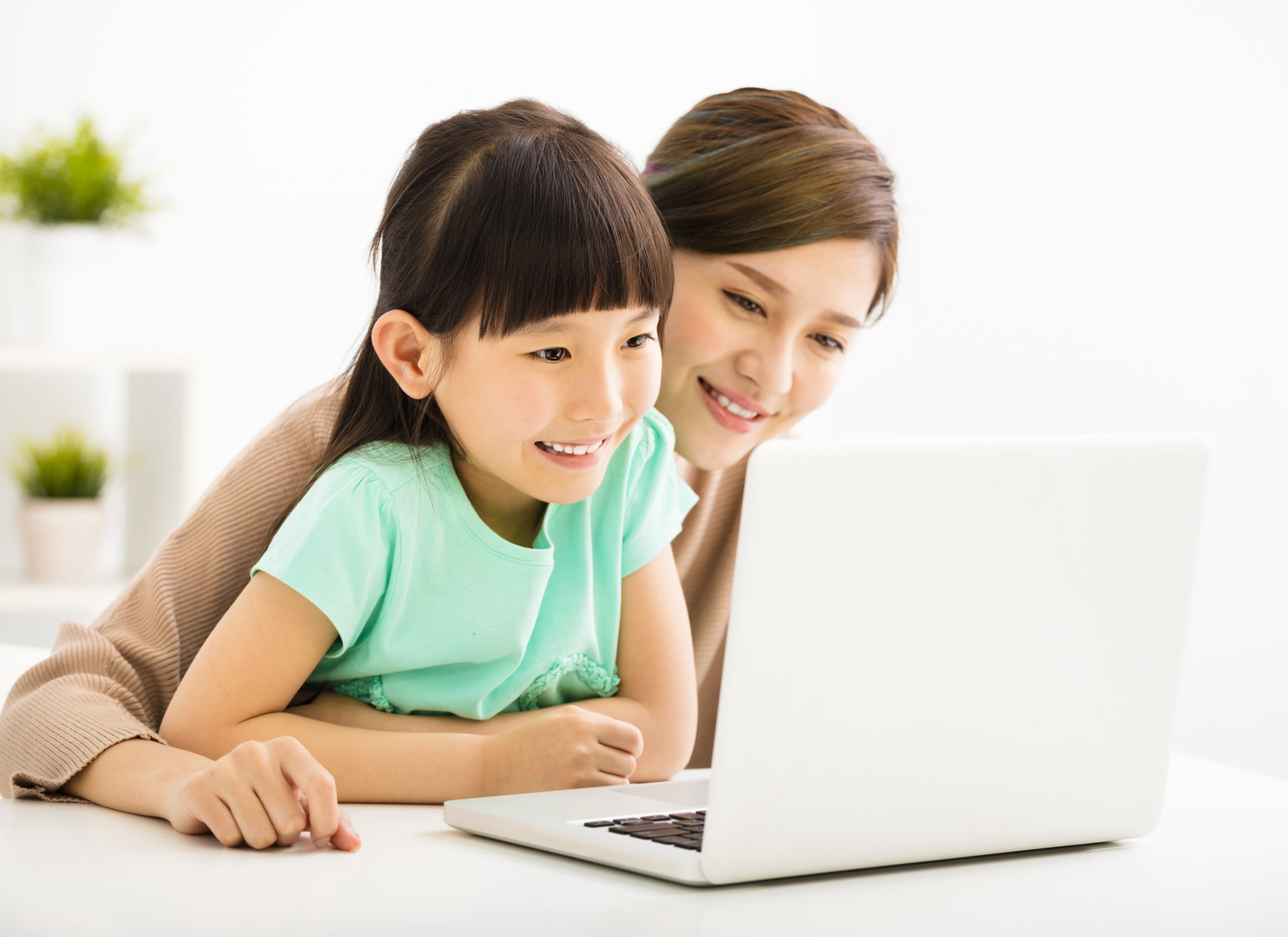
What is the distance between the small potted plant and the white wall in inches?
10.1

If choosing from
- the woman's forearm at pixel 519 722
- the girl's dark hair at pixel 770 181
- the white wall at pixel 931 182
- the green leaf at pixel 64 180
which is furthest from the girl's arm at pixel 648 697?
the green leaf at pixel 64 180

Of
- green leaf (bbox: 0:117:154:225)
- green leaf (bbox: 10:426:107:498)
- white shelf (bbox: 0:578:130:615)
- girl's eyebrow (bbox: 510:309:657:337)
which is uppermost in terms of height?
green leaf (bbox: 0:117:154:225)

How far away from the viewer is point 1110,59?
7.93 ft

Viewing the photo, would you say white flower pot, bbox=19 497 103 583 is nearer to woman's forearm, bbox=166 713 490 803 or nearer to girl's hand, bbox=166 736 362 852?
woman's forearm, bbox=166 713 490 803

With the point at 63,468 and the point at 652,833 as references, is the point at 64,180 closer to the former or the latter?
the point at 63,468

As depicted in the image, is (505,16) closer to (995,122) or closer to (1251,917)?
(995,122)

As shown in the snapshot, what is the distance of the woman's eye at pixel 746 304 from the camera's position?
4.39ft

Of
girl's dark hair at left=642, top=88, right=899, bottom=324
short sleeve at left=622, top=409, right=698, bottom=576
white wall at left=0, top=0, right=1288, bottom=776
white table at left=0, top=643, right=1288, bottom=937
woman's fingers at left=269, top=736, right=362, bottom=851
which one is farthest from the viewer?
white wall at left=0, top=0, right=1288, bottom=776

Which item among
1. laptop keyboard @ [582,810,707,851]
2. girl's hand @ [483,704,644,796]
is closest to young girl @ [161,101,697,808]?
girl's hand @ [483,704,644,796]

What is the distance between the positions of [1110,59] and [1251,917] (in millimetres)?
2061

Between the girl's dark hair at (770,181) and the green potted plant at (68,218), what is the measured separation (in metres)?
1.37

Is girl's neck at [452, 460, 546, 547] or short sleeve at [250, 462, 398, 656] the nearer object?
short sleeve at [250, 462, 398, 656]

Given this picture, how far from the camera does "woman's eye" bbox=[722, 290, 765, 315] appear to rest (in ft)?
4.39

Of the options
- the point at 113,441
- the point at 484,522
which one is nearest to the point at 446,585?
the point at 484,522
